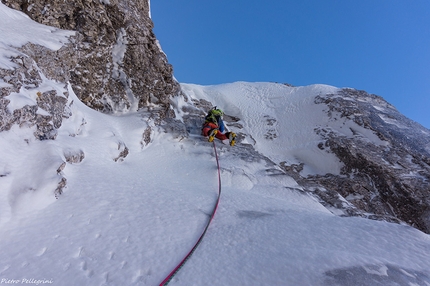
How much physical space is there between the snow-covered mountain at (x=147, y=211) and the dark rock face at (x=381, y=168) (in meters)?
0.19

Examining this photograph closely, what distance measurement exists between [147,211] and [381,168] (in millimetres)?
12692

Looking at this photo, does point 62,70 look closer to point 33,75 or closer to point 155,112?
point 33,75

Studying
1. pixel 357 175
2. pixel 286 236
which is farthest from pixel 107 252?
pixel 357 175

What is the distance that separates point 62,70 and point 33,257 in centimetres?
598

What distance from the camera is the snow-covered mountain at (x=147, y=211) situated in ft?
8.83

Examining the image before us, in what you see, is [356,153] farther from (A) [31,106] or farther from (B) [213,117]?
(A) [31,106]

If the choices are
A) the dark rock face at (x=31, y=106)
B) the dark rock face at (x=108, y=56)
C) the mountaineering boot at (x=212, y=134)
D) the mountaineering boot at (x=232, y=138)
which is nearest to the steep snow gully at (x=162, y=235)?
the dark rock face at (x=31, y=106)

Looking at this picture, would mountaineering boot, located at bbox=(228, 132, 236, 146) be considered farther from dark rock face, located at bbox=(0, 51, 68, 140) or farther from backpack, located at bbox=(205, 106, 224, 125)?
dark rock face, located at bbox=(0, 51, 68, 140)

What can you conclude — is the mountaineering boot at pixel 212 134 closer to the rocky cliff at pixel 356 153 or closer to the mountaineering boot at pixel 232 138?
the mountaineering boot at pixel 232 138

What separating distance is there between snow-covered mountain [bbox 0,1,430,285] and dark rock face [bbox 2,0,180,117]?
535 millimetres

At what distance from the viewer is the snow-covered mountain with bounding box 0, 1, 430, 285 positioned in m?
2.69

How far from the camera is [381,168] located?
12352 mm

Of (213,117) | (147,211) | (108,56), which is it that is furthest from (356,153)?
(108,56)

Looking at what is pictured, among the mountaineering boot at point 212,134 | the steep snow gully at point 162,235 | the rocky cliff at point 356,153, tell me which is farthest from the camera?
the rocky cliff at point 356,153
